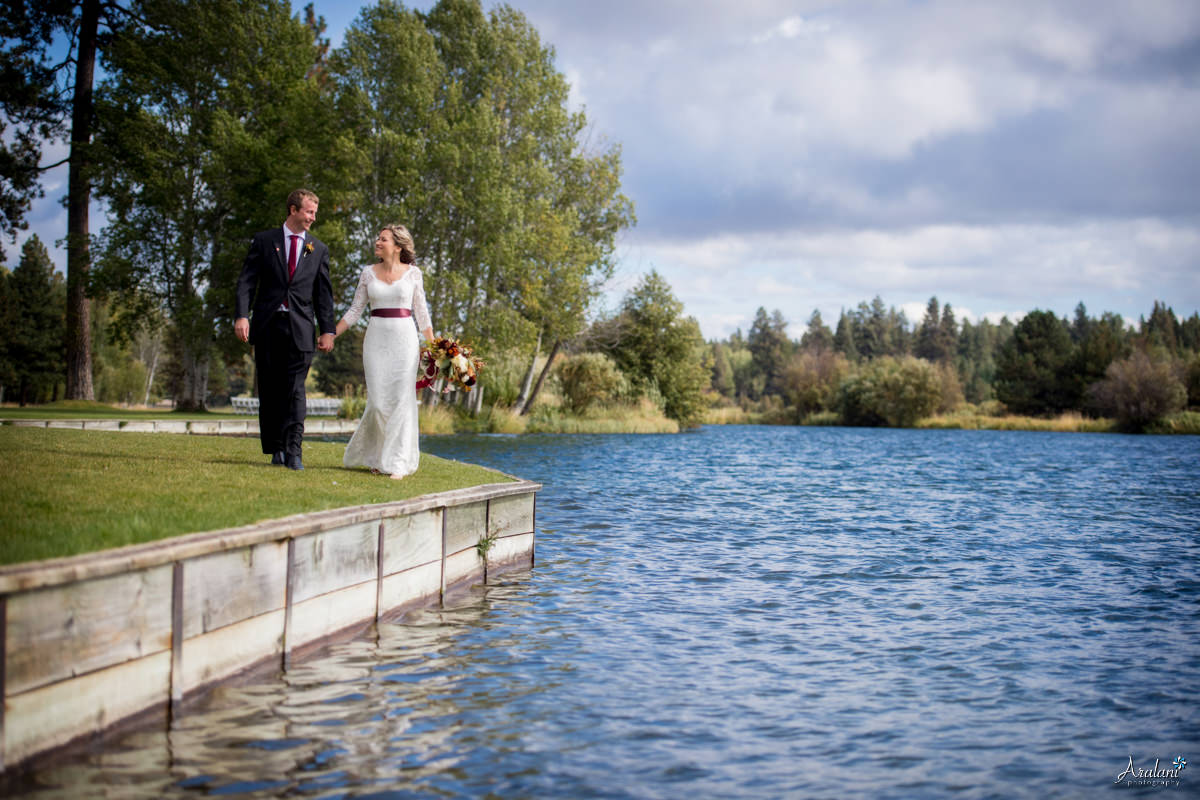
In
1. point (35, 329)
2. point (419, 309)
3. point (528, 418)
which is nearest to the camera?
point (419, 309)

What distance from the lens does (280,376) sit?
9609mm

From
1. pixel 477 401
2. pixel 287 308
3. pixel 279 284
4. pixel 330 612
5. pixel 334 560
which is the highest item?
pixel 279 284

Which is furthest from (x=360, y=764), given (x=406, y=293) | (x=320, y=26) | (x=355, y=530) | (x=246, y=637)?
(x=320, y=26)

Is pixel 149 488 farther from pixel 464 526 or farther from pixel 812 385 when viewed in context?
pixel 812 385

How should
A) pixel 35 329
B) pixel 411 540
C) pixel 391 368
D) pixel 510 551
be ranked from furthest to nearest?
pixel 35 329 < pixel 510 551 < pixel 391 368 < pixel 411 540

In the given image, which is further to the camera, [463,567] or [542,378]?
[542,378]

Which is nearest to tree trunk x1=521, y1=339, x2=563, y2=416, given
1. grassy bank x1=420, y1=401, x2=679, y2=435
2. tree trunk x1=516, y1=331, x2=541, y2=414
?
tree trunk x1=516, y1=331, x2=541, y2=414

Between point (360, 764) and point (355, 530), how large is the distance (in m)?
2.38

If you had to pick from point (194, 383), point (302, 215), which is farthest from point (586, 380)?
point (302, 215)

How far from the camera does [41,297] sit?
5662 centimetres

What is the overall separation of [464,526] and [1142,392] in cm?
5970

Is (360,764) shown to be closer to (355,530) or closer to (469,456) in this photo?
(355,530)

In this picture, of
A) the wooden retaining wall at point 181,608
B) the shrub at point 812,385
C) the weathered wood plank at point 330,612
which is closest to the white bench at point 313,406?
the wooden retaining wall at point 181,608

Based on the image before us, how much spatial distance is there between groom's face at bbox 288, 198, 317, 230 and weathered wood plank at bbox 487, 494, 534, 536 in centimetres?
341
